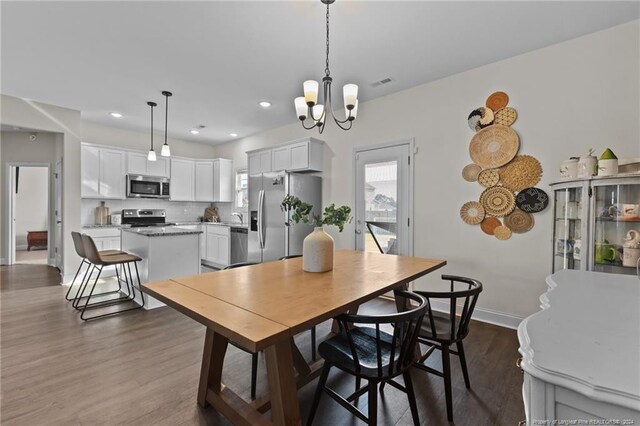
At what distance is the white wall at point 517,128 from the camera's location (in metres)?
2.42

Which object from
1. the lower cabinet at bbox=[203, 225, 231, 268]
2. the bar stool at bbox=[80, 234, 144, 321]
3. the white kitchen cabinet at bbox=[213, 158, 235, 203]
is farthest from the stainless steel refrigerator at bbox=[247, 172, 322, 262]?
the white kitchen cabinet at bbox=[213, 158, 235, 203]

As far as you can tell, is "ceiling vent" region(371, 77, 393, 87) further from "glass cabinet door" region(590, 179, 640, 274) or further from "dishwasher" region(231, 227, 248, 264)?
"dishwasher" region(231, 227, 248, 264)

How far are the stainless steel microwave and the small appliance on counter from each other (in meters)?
0.50

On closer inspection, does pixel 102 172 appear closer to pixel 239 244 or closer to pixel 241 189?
pixel 241 189

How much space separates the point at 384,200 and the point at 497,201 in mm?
1323

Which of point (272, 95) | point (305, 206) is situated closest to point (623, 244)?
point (305, 206)

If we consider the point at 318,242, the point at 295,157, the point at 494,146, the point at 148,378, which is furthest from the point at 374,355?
the point at 295,157

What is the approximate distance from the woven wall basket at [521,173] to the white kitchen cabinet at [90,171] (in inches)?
239

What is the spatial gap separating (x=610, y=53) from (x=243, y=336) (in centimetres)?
355

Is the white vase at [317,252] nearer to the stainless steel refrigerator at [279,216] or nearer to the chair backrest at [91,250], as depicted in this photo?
the stainless steel refrigerator at [279,216]

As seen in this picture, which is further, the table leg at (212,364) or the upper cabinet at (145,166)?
the upper cabinet at (145,166)

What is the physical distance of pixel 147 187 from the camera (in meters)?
5.58

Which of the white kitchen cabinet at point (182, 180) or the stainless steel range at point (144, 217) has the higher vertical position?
the white kitchen cabinet at point (182, 180)

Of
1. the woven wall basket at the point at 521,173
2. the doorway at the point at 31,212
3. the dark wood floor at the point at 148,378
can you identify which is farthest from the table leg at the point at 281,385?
the doorway at the point at 31,212
